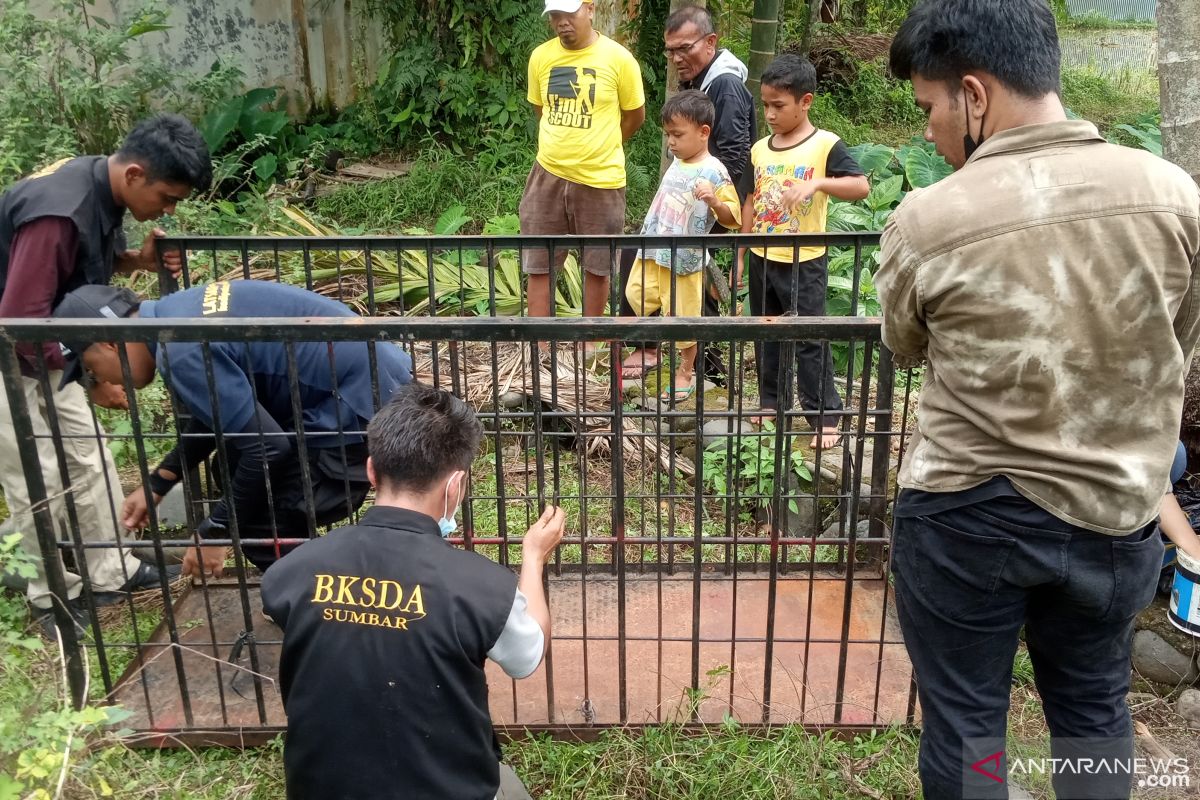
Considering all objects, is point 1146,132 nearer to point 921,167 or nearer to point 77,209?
point 921,167

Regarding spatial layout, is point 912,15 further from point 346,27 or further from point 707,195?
point 346,27

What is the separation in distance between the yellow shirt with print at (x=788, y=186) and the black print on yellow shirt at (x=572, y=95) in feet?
3.82

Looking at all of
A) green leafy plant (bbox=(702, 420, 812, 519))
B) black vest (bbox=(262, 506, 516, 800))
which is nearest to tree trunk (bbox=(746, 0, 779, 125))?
green leafy plant (bbox=(702, 420, 812, 519))

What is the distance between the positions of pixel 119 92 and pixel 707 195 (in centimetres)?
478

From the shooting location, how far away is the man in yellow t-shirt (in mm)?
5461

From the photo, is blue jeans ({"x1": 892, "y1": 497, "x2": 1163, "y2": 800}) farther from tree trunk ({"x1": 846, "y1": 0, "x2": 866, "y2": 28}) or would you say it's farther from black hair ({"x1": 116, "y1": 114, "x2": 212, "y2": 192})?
tree trunk ({"x1": 846, "y1": 0, "x2": 866, "y2": 28})

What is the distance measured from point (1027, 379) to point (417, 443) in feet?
3.98

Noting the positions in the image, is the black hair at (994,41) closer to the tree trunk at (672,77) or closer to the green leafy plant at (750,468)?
the green leafy plant at (750,468)

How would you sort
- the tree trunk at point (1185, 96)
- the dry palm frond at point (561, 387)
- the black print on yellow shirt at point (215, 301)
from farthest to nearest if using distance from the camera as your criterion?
the dry palm frond at point (561, 387) → the tree trunk at point (1185, 96) → the black print on yellow shirt at point (215, 301)

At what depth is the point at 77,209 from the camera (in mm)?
3363

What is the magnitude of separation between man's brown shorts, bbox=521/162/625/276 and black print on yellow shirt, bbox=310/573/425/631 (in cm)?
390

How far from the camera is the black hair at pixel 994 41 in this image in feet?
5.88

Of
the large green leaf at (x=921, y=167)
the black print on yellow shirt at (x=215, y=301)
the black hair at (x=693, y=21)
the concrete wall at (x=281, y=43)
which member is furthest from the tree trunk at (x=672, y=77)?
the concrete wall at (x=281, y=43)

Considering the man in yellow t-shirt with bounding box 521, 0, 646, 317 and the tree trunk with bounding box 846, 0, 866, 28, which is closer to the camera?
the man in yellow t-shirt with bounding box 521, 0, 646, 317
